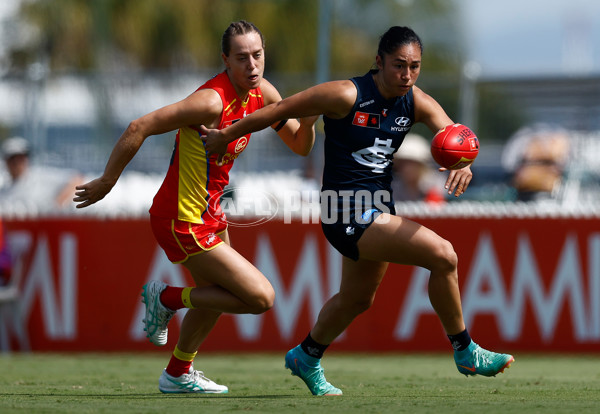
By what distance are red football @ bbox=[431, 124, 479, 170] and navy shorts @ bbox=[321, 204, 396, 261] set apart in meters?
0.52

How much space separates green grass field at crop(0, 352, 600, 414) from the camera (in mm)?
6035

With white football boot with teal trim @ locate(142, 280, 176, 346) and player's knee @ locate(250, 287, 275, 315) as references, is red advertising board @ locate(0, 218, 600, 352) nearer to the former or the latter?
white football boot with teal trim @ locate(142, 280, 176, 346)

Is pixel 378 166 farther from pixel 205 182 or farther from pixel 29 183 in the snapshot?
pixel 29 183

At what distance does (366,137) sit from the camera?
257 inches

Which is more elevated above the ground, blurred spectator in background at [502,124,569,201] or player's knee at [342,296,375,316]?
blurred spectator in background at [502,124,569,201]

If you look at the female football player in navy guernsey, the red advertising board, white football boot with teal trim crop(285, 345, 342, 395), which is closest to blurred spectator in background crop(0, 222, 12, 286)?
the red advertising board

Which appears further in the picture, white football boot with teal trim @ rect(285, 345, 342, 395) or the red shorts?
white football boot with teal trim @ rect(285, 345, 342, 395)

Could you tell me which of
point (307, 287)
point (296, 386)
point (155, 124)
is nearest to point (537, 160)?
point (307, 287)

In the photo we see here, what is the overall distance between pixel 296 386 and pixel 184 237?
178cm

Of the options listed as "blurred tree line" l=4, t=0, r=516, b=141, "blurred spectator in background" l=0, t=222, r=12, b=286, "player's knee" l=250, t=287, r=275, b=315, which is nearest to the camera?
"player's knee" l=250, t=287, r=275, b=315

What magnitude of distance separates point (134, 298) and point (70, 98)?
10.3ft

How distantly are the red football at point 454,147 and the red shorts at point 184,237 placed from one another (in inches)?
59.6

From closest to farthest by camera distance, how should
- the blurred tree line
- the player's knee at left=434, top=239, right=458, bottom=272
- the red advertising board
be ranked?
the player's knee at left=434, top=239, right=458, bottom=272
the red advertising board
the blurred tree line

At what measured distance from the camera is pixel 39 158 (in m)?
12.6
